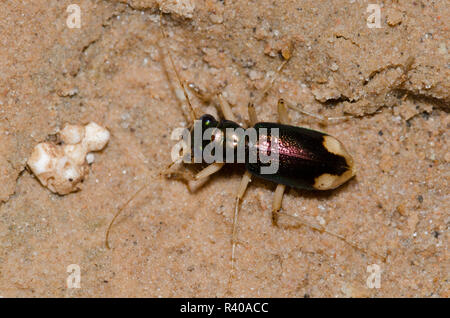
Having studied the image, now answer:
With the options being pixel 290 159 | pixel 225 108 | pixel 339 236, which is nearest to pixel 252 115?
pixel 225 108

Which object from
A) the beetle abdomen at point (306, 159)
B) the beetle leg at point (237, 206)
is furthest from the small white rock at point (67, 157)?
the beetle abdomen at point (306, 159)

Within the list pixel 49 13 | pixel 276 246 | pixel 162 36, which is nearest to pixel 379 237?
pixel 276 246

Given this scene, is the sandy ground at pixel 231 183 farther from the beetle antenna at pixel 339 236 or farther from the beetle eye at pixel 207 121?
the beetle eye at pixel 207 121

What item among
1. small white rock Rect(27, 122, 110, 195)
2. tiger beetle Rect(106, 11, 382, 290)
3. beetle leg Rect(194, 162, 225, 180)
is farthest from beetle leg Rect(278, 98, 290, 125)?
small white rock Rect(27, 122, 110, 195)

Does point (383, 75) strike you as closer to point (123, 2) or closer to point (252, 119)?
point (252, 119)

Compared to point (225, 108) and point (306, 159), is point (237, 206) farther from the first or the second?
point (225, 108)

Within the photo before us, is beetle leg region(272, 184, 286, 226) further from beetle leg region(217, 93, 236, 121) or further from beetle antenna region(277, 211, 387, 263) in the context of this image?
beetle leg region(217, 93, 236, 121)
